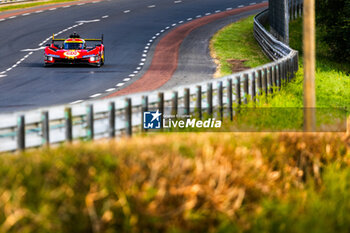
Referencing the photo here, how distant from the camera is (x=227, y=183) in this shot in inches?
368

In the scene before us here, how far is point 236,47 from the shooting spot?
4434 centimetres

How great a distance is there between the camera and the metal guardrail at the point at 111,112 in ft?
42.8

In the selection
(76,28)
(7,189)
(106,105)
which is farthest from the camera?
(76,28)

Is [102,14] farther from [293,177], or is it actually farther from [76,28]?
[293,177]

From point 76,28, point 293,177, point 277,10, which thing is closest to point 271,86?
point 293,177

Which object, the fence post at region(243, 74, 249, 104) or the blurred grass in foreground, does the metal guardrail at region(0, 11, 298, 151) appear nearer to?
the fence post at region(243, 74, 249, 104)

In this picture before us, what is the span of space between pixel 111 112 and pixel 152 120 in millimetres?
1585

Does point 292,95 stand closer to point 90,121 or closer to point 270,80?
point 270,80

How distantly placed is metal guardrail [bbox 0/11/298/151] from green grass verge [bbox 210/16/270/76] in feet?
45.3

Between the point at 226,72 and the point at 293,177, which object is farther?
the point at 226,72

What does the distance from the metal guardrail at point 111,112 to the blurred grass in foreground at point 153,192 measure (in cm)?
401

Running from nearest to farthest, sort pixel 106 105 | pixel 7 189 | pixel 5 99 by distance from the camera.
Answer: pixel 7 189, pixel 106 105, pixel 5 99

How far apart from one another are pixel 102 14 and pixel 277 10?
19.2m

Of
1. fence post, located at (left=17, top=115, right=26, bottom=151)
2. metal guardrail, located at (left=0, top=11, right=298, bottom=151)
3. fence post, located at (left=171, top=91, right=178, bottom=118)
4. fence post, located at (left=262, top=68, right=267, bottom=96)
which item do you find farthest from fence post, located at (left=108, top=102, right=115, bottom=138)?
fence post, located at (left=262, top=68, right=267, bottom=96)
